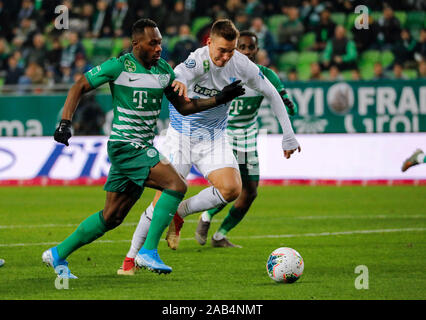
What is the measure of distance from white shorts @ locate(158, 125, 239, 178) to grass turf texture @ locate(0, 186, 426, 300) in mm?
940

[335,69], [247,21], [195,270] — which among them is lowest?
[195,270]

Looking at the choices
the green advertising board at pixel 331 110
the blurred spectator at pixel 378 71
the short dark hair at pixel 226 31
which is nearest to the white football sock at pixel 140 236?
the short dark hair at pixel 226 31

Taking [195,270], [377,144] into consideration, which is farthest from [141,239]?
[377,144]

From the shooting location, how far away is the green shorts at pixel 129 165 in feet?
23.1

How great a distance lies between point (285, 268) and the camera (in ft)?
23.1

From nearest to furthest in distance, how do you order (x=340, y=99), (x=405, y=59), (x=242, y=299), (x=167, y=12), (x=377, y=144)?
(x=242, y=299) < (x=377, y=144) < (x=340, y=99) < (x=405, y=59) < (x=167, y=12)

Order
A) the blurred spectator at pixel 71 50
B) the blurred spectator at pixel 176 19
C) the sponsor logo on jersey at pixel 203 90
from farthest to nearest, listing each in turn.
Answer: the blurred spectator at pixel 176 19
the blurred spectator at pixel 71 50
the sponsor logo on jersey at pixel 203 90

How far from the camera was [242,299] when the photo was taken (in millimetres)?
6285

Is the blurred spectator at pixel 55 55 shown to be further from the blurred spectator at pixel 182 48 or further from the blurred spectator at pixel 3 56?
the blurred spectator at pixel 182 48

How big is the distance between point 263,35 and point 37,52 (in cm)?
552

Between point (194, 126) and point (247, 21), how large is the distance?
12.4 m

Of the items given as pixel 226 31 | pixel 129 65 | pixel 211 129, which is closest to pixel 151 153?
pixel 129 65

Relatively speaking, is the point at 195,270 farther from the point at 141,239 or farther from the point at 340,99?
the point at 340,99
